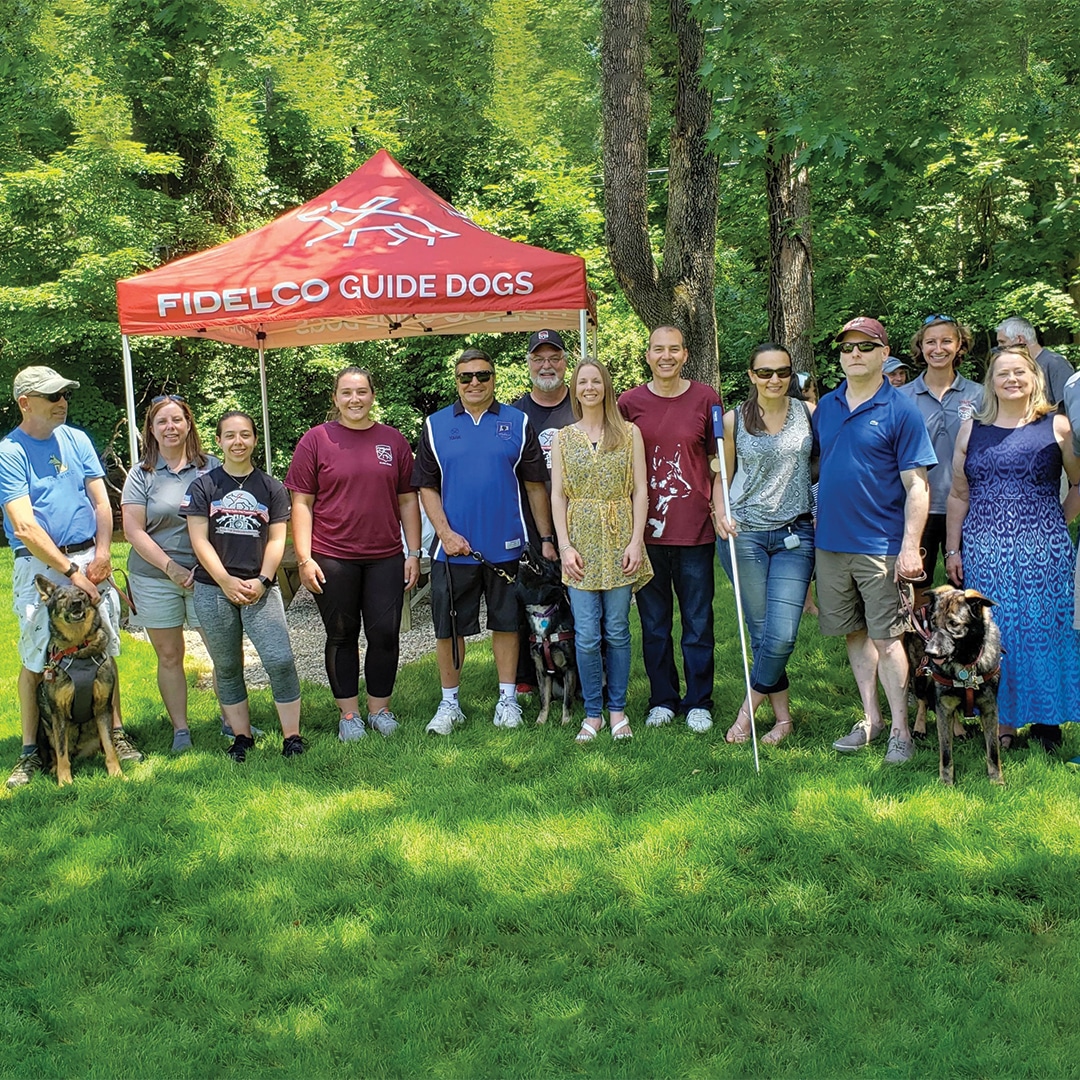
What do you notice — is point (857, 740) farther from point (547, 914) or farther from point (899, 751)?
point (547, 914)

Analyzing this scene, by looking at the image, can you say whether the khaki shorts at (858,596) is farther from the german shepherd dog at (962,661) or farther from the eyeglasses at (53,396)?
the eyeglasses at (53,396)

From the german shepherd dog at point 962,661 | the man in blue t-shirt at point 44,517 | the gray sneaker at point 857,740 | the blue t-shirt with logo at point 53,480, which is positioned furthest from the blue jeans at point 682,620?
the blue t-shirt with logo at point 53,480

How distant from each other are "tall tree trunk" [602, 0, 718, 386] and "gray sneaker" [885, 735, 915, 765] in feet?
14.4

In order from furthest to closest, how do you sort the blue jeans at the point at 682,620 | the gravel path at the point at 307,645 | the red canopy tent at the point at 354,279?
the gravel path at the point at 307,645
the red canopy tent at the point at 354,279
the blue jeans at the point at 682,620

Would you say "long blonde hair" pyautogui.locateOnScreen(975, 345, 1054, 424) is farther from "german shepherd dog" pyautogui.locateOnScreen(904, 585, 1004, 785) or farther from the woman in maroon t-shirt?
the woman in maroon t-shirt

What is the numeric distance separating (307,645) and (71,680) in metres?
3.19

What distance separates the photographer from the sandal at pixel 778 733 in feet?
17.1

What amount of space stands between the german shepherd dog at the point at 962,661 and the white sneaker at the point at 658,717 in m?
1.49

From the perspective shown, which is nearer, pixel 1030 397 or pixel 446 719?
pixel 1030 397

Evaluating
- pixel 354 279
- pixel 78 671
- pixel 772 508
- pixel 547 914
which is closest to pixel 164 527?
pixel 78 671

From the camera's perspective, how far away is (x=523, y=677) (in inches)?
256

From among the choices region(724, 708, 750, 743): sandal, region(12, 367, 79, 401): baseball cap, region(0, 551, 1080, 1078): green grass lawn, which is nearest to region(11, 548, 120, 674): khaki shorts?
region(0, 551, 1080, 1078): green grass lawn

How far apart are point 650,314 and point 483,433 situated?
10.4ft

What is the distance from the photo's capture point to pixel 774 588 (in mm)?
5066
